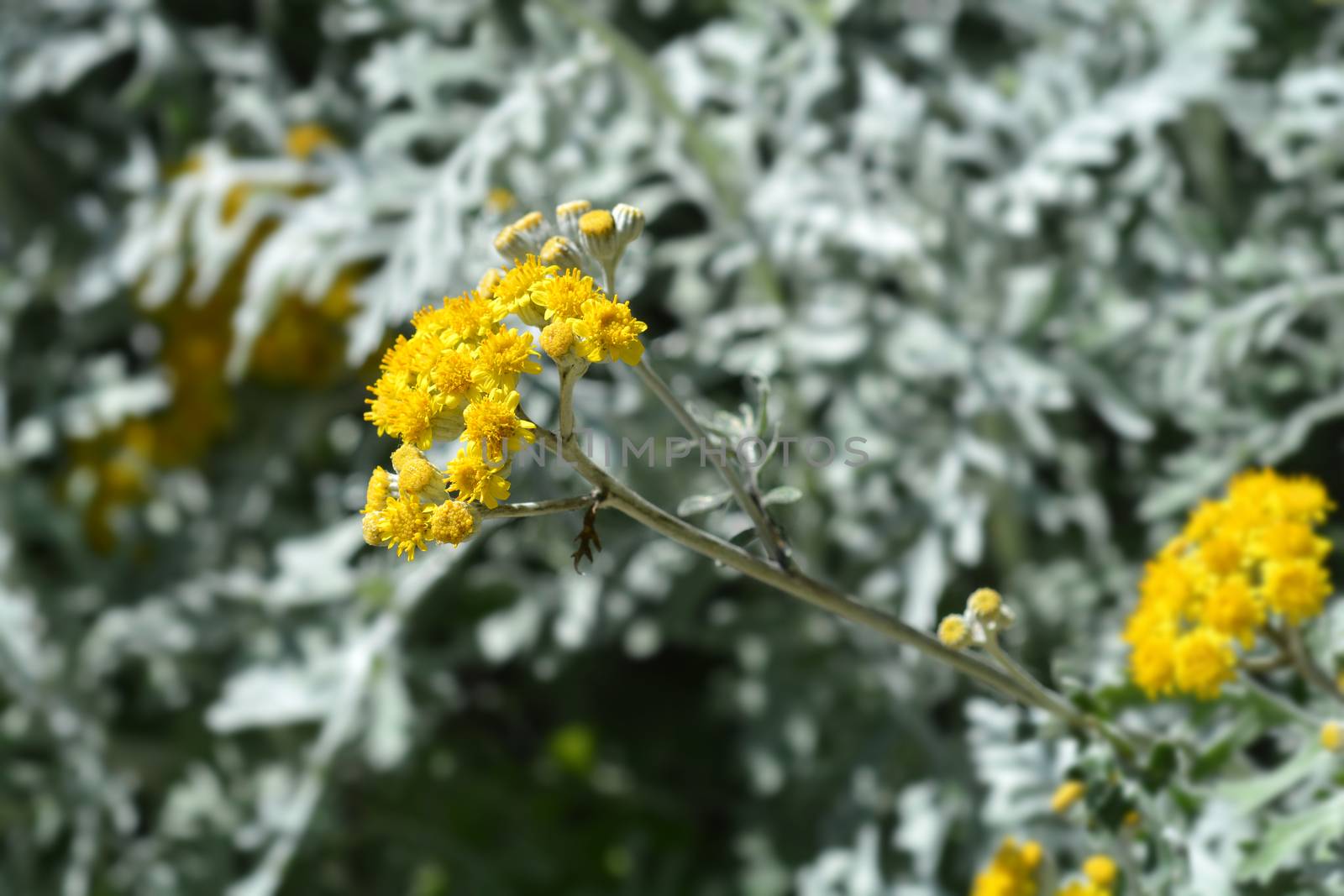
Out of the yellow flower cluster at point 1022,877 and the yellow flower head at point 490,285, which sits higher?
the yellow flower head at point 490,285

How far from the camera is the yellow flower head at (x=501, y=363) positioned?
1.25 meters

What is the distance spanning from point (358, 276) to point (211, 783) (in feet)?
3.95

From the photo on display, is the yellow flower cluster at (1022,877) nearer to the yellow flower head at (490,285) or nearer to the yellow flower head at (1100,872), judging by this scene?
the yellow flower head at (1100,872)

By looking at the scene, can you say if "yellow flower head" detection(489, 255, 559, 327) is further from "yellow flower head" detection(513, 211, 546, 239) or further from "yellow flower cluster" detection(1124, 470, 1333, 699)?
"yellow flower cluster" detection(1124, 470, 1333, 699)

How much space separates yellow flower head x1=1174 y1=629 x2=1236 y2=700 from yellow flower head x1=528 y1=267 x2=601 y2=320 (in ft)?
2.53

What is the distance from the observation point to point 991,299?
2840 mm

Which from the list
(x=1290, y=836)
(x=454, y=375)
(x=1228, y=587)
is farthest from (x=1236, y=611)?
(x=454, y=375)

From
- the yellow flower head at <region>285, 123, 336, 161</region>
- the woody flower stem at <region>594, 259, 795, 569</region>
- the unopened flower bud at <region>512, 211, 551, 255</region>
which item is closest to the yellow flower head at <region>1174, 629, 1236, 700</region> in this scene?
the woody flower stem at <region>594, 259, 795, 569</region>

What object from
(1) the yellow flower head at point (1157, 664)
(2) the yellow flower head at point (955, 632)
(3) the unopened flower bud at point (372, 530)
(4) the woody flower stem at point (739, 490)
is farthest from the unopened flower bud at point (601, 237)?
(1) the yellow flower head at point (1157, 664)

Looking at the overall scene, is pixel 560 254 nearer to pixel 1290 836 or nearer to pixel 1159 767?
pixel 1159 767

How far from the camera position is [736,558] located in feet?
4.11

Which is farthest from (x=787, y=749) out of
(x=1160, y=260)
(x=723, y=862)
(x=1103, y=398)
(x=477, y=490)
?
(x=477, y=490)

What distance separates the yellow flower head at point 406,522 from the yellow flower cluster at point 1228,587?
0.83 meters

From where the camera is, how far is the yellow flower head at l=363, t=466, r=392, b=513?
1.27 metres
